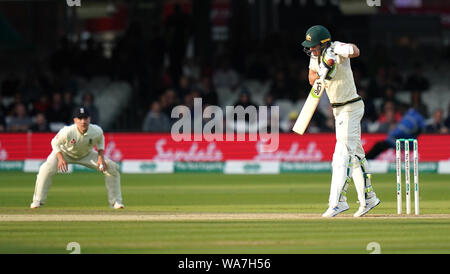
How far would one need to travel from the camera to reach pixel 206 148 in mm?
22375

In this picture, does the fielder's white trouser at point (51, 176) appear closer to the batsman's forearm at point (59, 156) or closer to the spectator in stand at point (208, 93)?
the batsman's forearm at point (59, 156)

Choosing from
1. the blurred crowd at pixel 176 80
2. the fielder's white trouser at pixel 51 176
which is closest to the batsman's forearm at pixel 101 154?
the fielder's white trouser at pixel 51 176

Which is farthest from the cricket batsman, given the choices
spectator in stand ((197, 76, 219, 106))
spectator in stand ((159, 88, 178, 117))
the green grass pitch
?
spectator in stand ((197, 76, 219, 106))

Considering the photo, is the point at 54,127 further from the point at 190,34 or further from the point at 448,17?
the point at 448,17

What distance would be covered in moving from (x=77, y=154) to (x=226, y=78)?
1254cm

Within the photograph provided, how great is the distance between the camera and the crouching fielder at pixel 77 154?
526 inches

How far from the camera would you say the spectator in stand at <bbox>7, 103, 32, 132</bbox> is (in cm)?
2351

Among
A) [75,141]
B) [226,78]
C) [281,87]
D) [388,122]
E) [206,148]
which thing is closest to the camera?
[75,141]

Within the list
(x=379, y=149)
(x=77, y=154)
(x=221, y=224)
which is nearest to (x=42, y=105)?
(x=379, y=149)

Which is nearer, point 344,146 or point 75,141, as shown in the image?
point 344,146

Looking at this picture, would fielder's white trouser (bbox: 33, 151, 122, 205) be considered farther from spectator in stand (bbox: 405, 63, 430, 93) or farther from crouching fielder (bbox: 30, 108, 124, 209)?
spectator in stand (bbox: 405, 63, 430, 93)

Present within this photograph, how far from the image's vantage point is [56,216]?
12.3 m

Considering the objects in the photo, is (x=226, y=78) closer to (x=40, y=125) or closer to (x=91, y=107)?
(x=91, y=107)
